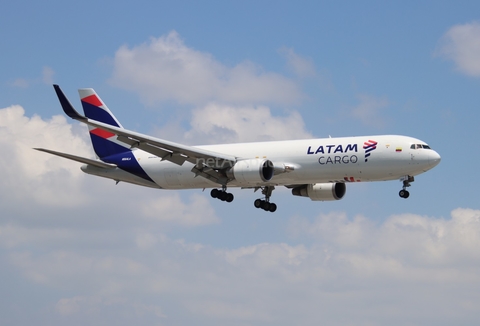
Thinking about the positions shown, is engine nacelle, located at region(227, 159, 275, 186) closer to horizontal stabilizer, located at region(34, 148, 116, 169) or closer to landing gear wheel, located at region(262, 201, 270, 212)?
landing gear wheel, located at region(262, 201, 270, 212)

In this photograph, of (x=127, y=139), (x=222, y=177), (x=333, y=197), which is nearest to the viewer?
(x=127, y=139)

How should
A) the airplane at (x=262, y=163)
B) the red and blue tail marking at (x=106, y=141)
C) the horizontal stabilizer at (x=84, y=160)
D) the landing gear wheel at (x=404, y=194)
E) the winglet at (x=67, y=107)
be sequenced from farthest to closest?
the red and blue tail marking at (x=106, y=141) → the horizontal stabilizer at (x=84, y=160) → the landing gear wheel at (x=404, y=194) → the airplane at (x=262, y=163) → the winglet at (x=67, y=107)

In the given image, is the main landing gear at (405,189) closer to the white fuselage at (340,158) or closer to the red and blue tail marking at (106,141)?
the white fuselage at (340,158)

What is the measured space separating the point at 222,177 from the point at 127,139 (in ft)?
27.2

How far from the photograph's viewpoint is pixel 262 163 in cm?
6000

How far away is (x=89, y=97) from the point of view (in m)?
71.1

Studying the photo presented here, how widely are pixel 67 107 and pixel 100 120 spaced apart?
16.2 m

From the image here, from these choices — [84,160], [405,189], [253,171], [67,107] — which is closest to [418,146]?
[405,189]

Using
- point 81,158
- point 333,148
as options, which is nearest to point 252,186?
point 333,148

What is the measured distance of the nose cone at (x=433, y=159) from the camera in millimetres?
58422

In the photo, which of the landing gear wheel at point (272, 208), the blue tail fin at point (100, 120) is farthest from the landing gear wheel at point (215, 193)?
the blue tail fin at point (100, 120)

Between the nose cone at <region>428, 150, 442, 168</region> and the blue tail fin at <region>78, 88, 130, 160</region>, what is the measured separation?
76.3 ft

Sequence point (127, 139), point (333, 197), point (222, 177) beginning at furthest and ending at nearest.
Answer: point (333, 197)
point (222, 177)
point (127, 139)

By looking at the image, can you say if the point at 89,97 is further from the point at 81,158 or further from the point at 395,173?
the point at 395,173
